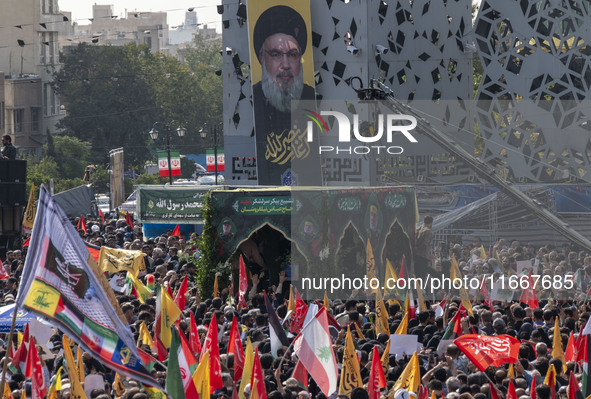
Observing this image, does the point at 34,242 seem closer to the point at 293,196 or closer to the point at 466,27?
the point at 293,196

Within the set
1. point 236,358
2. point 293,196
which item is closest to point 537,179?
point 293,196

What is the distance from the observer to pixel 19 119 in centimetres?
6925

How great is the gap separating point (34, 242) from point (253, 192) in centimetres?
1258

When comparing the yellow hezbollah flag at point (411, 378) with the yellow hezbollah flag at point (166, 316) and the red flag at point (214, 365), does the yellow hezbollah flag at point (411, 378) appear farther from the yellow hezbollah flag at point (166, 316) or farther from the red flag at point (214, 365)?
the yellow hezbollah flag at point (166, 316)

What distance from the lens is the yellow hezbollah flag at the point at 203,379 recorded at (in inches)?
443

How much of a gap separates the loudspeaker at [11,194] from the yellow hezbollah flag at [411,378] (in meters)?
11.1

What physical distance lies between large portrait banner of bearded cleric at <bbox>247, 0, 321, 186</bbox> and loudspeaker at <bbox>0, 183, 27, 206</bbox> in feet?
55.9

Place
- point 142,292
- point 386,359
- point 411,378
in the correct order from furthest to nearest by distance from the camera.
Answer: point 142,292 → point 386,359 → point 411,378

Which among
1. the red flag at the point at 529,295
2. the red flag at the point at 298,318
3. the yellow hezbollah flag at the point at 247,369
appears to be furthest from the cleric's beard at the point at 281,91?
the yellow hezbollah flag at the point at 247,369

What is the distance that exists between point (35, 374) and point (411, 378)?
12.0 ft

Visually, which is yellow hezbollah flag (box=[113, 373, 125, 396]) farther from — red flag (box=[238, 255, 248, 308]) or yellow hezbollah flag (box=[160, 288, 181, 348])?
red flag (box=[238, 255, 248, 308])

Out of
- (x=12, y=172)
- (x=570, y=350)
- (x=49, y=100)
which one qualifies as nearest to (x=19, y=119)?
(x=49, y=100)

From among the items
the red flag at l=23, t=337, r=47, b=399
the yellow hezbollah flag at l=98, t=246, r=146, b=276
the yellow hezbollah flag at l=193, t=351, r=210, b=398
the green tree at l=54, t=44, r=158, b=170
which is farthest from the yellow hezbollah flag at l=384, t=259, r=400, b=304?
the green tree at l=54, t=44, r=158, b=170

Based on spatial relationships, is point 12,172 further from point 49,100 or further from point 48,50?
point 49,100
